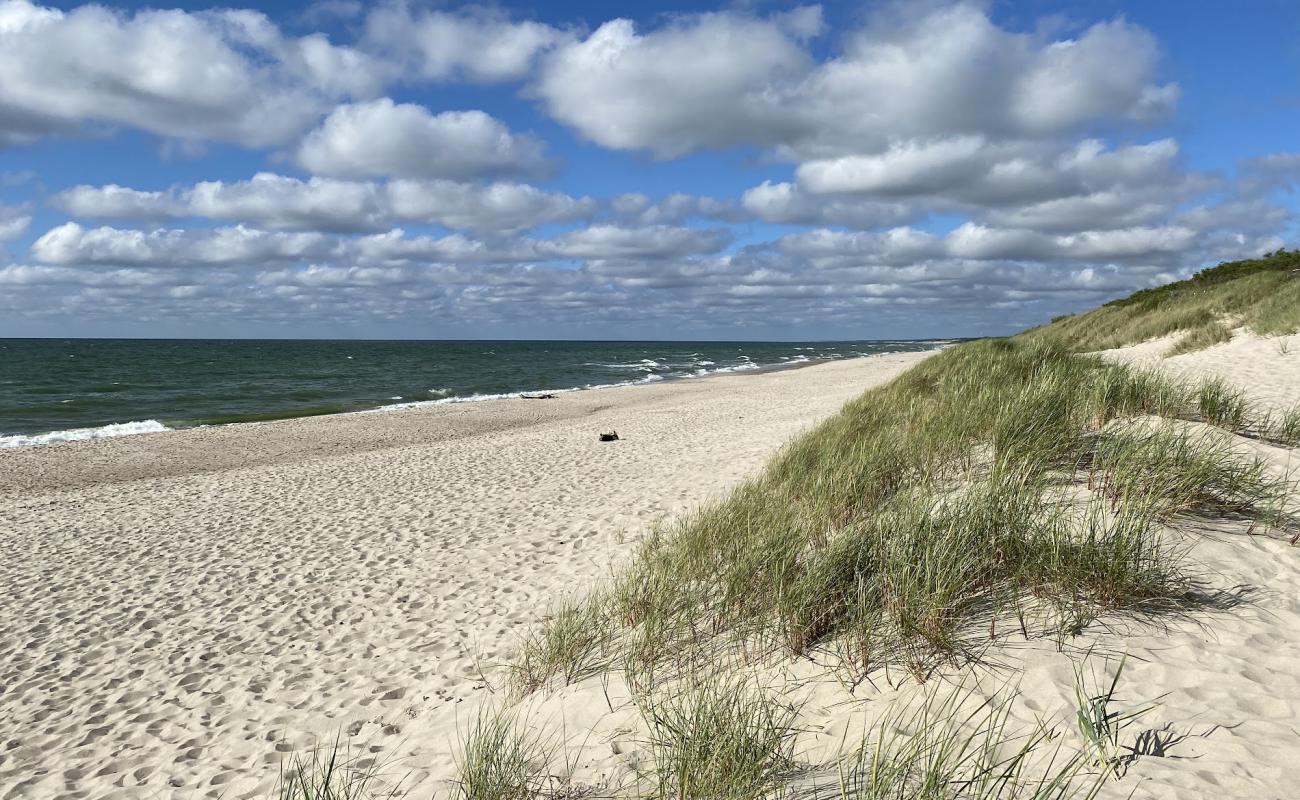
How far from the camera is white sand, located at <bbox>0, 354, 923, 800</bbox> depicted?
4.85 m

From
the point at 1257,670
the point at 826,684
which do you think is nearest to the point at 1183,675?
the point at 1257,670

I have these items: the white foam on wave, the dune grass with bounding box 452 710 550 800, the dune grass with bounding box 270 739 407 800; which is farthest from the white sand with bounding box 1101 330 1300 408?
the white foam on wave

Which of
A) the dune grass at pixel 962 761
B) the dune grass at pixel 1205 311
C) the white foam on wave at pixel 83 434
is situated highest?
the dune grass at pixel 1205 311

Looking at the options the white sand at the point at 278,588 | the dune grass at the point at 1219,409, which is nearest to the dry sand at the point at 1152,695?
the white sand at the point at 278,588

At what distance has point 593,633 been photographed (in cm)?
507

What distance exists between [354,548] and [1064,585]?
798 centimetres

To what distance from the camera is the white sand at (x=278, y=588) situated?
485cm

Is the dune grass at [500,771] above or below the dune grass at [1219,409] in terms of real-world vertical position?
below

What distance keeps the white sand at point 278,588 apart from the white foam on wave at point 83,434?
493 centimetres

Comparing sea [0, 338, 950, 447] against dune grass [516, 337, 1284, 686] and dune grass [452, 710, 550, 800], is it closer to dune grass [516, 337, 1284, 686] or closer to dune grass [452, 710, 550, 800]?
dune grass [516, 337, 1284, 686]

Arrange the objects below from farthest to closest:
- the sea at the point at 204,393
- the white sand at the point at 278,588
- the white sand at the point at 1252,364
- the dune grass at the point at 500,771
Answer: the sea at the point at 204,393, the white sand at the point at 1252,364, the white sand at the point at 278,588, the dune grass at the point at 500,771

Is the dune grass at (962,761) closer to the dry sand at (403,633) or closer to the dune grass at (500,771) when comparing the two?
the dry sand at (403,633)

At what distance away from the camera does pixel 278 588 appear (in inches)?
303

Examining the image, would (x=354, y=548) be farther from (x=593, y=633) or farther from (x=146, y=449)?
Result: (x=146, y=449)
